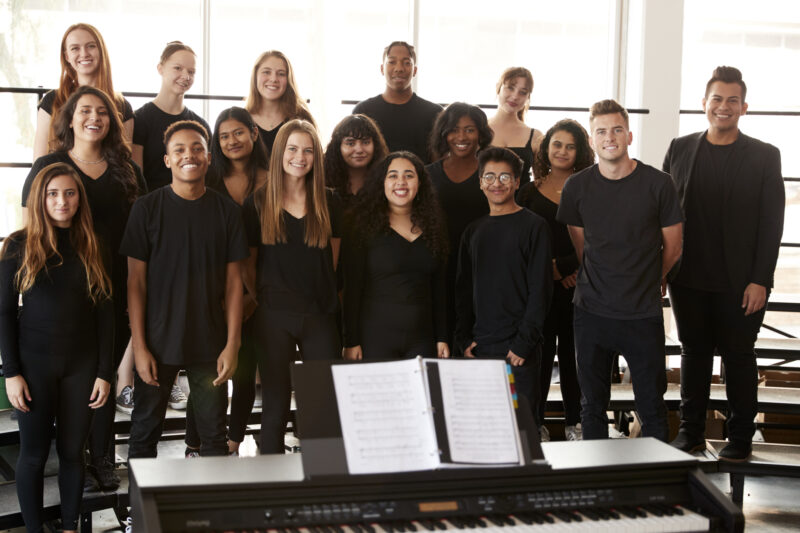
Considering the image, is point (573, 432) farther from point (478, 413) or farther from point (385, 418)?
Answer: point (385, 418)

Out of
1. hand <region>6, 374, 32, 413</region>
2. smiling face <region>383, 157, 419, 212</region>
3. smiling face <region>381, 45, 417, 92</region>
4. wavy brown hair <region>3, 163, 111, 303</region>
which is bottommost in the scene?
hand <region>6, 374, 32, 413</region>

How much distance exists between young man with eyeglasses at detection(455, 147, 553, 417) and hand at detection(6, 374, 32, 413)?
1.62 m

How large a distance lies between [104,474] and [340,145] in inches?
63.9

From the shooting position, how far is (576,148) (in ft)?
12.5

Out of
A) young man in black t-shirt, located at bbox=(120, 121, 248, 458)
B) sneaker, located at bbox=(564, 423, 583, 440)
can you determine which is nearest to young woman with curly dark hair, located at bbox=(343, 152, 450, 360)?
young man in black t-shirt, located at bbox=(120, 121, 248, 458)

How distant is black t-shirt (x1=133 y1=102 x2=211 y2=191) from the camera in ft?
12.1

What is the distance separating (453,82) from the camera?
6152mm

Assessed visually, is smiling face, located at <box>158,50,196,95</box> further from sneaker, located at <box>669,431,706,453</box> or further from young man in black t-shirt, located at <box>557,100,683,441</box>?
sneaker, located at <box>669,431,706,453</box>

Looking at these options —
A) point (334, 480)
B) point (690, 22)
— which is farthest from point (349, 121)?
point (690, 22)

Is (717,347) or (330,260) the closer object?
(330,260)

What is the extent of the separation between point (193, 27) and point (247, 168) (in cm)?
252

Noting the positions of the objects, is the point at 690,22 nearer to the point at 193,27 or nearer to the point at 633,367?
the point at 193,27

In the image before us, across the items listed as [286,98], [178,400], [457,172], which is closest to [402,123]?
[457,172]

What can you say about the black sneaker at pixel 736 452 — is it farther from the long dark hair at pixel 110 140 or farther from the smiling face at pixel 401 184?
the long dark hair at pixel 110 140
